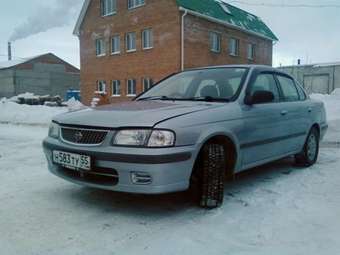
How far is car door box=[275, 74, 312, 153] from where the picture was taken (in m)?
4.93

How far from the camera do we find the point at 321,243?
2875 mm

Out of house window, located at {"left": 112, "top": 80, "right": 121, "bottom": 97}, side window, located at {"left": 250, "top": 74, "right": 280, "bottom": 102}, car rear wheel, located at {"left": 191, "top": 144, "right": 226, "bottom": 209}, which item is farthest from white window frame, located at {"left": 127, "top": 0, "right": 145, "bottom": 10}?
car rear wheel, located at {"left": 191, "top": 144, "right": 226, "bottom": 209}

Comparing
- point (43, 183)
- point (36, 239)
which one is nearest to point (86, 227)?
point (36, 239)

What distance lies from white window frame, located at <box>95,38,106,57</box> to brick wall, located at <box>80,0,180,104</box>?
0.80 feet

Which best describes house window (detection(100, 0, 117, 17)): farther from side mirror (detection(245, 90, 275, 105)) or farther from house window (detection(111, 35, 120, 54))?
side mirror (detection(245, 90, 275, 105))

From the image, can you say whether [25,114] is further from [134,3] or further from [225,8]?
[225,8]

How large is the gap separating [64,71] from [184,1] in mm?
31417

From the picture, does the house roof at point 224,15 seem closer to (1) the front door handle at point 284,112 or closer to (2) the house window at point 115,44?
(2) the house window at point 115,44

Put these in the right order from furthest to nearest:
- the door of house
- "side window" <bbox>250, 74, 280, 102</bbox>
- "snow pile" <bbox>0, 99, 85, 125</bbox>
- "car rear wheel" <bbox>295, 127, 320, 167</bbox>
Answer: the door of house, "snow pile" <bbox>0, 99, 85, 125</bbox>, "car rear wheel" <bbox>295, 127, 320, 167</bbox>, "side window" <bbox>250, 74, 280, 102</bbox>

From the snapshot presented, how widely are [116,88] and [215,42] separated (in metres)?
6.97

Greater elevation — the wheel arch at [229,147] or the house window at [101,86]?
the house window at [101,86]

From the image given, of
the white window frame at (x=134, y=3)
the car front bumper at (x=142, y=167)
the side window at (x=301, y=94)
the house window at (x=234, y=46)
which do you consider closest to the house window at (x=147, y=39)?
the white window frame at (x=134, y=3)

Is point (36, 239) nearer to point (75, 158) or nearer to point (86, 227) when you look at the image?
Answer: point (86, 227)

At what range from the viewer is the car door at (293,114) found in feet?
16.2
